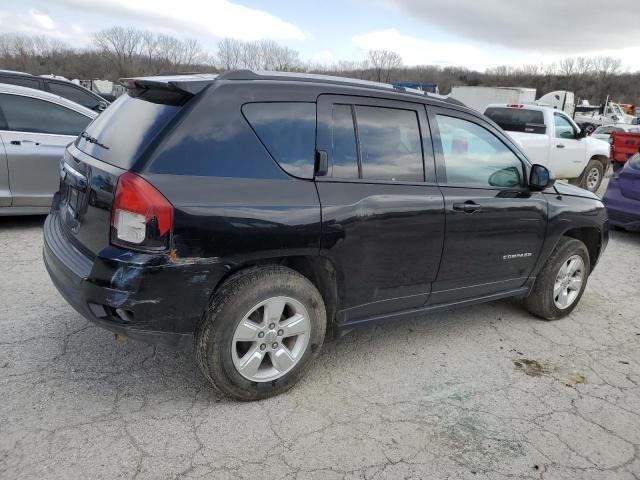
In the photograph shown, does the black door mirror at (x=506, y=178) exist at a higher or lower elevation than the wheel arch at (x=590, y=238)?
higher

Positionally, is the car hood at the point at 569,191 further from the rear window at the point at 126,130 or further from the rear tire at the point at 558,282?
the rear window at the point at 126,130

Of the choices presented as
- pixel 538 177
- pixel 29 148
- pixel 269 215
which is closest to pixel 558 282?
pixel 538 177

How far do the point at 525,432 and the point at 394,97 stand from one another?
217 centimetres

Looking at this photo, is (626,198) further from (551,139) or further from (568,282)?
(568,282)

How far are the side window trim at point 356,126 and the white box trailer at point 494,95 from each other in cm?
2165

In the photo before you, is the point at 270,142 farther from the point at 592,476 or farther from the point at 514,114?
the point at 514,114

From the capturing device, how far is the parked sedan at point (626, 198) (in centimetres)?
757

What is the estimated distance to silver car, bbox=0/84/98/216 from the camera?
5.69m

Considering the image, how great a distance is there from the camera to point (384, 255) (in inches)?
125

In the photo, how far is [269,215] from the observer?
8.86ft

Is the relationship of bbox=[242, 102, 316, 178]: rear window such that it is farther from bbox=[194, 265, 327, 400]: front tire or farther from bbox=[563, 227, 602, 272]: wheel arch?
bbox=[563, 227, 602, 272]: wheel arch

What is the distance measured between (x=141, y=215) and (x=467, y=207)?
7.00 ft

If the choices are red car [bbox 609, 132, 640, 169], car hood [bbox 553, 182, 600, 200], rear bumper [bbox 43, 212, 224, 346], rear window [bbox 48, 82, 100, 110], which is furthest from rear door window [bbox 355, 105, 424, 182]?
red car [bbox 609, 132, 640, 169]

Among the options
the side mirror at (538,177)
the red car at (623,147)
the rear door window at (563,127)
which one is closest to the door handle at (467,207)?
the side mirror at (538,177)
